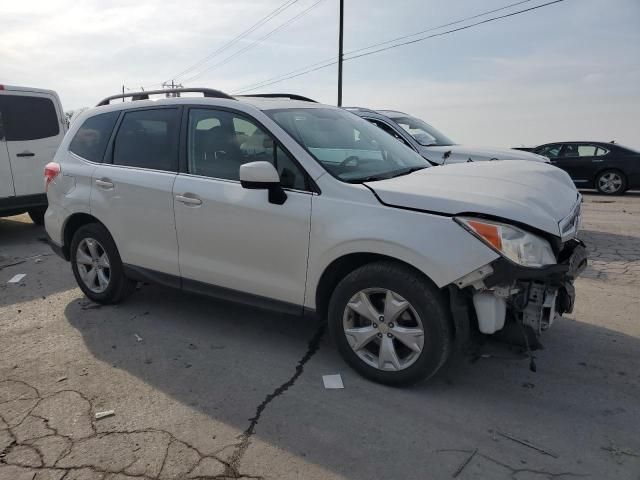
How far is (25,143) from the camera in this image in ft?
25.2

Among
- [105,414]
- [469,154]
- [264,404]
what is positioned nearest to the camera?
[105,414]

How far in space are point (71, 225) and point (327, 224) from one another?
9.52 ft

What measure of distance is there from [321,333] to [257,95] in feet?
7.24

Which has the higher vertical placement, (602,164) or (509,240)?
(509,240)

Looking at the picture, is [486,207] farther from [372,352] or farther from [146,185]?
[146,185]

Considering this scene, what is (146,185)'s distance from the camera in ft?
13.5

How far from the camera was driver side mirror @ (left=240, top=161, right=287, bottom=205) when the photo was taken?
325cm

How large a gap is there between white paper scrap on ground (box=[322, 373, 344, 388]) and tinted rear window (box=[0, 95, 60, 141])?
21.6ft

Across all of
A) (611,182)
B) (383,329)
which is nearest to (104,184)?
(383,329)

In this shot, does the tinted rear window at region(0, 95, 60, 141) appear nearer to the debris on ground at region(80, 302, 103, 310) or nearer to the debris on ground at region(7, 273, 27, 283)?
the debris on ground at region(7, 273, 27, 283)

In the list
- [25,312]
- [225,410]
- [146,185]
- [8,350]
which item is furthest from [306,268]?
[25,312]

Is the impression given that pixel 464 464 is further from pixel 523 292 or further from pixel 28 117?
pixel 28 117

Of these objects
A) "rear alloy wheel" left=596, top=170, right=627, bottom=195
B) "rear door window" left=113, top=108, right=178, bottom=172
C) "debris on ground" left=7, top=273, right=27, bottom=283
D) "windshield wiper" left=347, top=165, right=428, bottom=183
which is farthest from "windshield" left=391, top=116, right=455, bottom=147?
"rear alloy wheel" left=596, top=170, right=627, bottom=195

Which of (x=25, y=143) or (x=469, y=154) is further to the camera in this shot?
(x=25, y=143)
